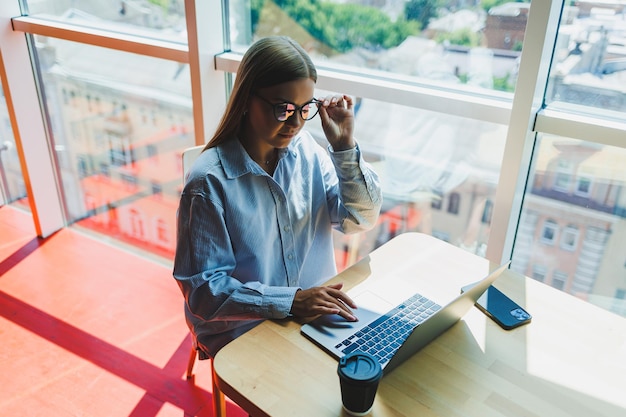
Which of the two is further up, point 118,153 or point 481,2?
point 481,2

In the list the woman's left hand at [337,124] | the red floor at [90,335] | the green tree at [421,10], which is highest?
the green tree at [421,10]

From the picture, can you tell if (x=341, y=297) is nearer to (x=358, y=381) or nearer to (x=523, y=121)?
(x=358, y=381)

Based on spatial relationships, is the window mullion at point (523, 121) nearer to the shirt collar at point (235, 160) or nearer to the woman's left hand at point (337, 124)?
the woman's left hand at point (337, 124)

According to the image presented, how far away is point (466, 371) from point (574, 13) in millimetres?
1108

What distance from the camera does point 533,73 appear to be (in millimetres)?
1562

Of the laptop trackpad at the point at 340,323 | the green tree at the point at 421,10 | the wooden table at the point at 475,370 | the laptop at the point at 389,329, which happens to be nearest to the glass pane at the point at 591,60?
the green tree at the point at 421,10

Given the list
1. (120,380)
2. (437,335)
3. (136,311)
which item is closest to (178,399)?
(120,380)

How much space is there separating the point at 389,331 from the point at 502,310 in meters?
0.30

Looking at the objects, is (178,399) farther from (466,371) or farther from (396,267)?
(466,371)

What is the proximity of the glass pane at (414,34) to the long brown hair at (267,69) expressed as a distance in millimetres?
692

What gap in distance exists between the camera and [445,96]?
71.7 inches

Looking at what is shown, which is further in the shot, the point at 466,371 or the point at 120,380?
the point at 120,380

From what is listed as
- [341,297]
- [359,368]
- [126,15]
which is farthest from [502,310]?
[126,15]

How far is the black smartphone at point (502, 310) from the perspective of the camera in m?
1.31
